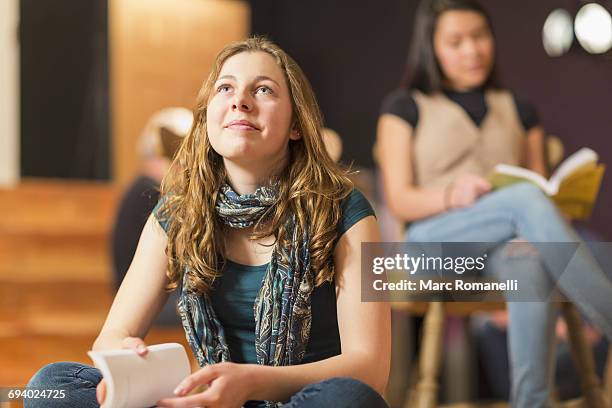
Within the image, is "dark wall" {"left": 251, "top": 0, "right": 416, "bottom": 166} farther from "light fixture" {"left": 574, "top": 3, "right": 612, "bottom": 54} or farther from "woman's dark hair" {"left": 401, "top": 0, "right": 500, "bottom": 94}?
"woman's dark hair" {"left": 401, "top": 0, "right": 500, "bottom": 94}

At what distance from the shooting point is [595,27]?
3.40 m

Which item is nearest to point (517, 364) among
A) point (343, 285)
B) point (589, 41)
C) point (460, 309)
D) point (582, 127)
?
point (460, 309)

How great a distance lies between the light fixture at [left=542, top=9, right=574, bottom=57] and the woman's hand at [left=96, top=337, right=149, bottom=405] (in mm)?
2775

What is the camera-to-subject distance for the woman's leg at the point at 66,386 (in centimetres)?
131

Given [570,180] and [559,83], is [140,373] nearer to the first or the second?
[570,180]

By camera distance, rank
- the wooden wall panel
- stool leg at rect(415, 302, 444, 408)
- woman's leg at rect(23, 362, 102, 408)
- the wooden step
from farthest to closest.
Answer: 1. the wooden wall panel
2. the wooden step
3. stool leg at rect(415, 302, 444, 408)
4. woman's leg at rect(23, 362, 102, 408)

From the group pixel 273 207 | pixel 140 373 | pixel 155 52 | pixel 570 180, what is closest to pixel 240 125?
pixel 273 207

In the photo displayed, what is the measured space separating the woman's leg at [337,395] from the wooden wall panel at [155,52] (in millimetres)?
4147

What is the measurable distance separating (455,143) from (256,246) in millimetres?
977

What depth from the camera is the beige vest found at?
2283 millimetres

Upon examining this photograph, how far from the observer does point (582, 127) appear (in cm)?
418

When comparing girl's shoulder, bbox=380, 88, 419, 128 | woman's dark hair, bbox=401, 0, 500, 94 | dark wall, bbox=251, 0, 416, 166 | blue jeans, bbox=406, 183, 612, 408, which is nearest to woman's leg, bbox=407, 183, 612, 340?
blue jeans, bbox=406, 183, 612, 408

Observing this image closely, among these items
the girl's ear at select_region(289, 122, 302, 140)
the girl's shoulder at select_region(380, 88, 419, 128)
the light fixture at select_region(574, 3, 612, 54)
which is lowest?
the girl's ear at select_region(289, 122, 302, 140)

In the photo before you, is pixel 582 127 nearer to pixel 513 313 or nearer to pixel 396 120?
pixel 396 120
